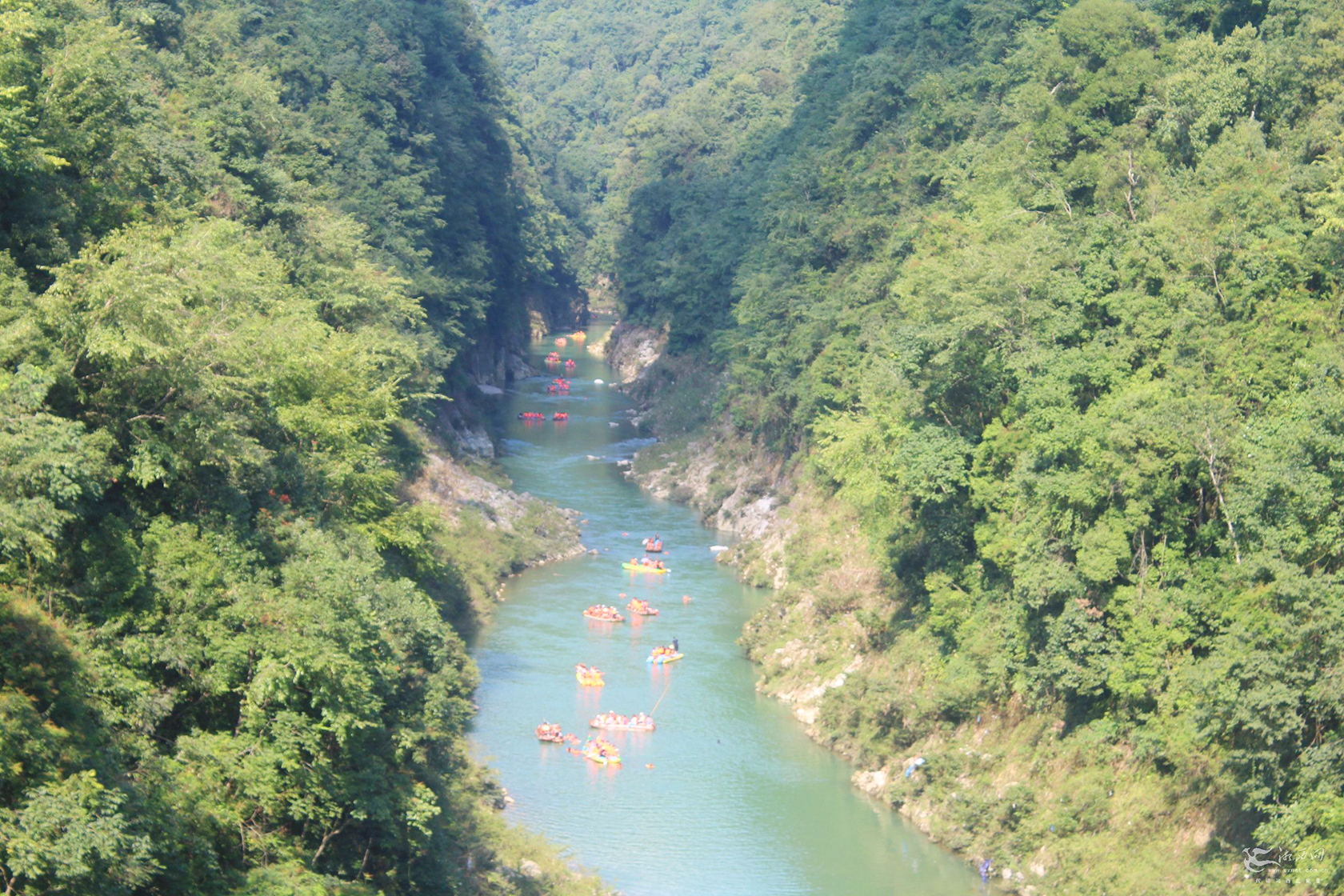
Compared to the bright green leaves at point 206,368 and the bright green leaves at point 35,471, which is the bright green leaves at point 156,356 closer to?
the bright green leaves at point 206,368

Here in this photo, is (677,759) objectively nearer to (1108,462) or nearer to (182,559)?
(1108,462)

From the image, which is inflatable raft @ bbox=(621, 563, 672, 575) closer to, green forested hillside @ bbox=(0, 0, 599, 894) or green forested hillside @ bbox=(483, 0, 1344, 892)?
green forested hillside @ bbox=(483, 0, 1344, 892)

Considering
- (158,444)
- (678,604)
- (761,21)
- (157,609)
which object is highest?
(761,21)

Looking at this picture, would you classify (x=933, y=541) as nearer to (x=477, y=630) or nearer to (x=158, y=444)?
(x=477, y=630)

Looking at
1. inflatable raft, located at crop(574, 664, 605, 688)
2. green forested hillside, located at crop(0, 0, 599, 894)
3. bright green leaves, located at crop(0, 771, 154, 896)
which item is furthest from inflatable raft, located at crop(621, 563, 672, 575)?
bright green leaves, located at crop(0, 771, 154, 896)

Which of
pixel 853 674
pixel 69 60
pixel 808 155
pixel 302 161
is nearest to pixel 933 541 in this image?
pixel 853 674
